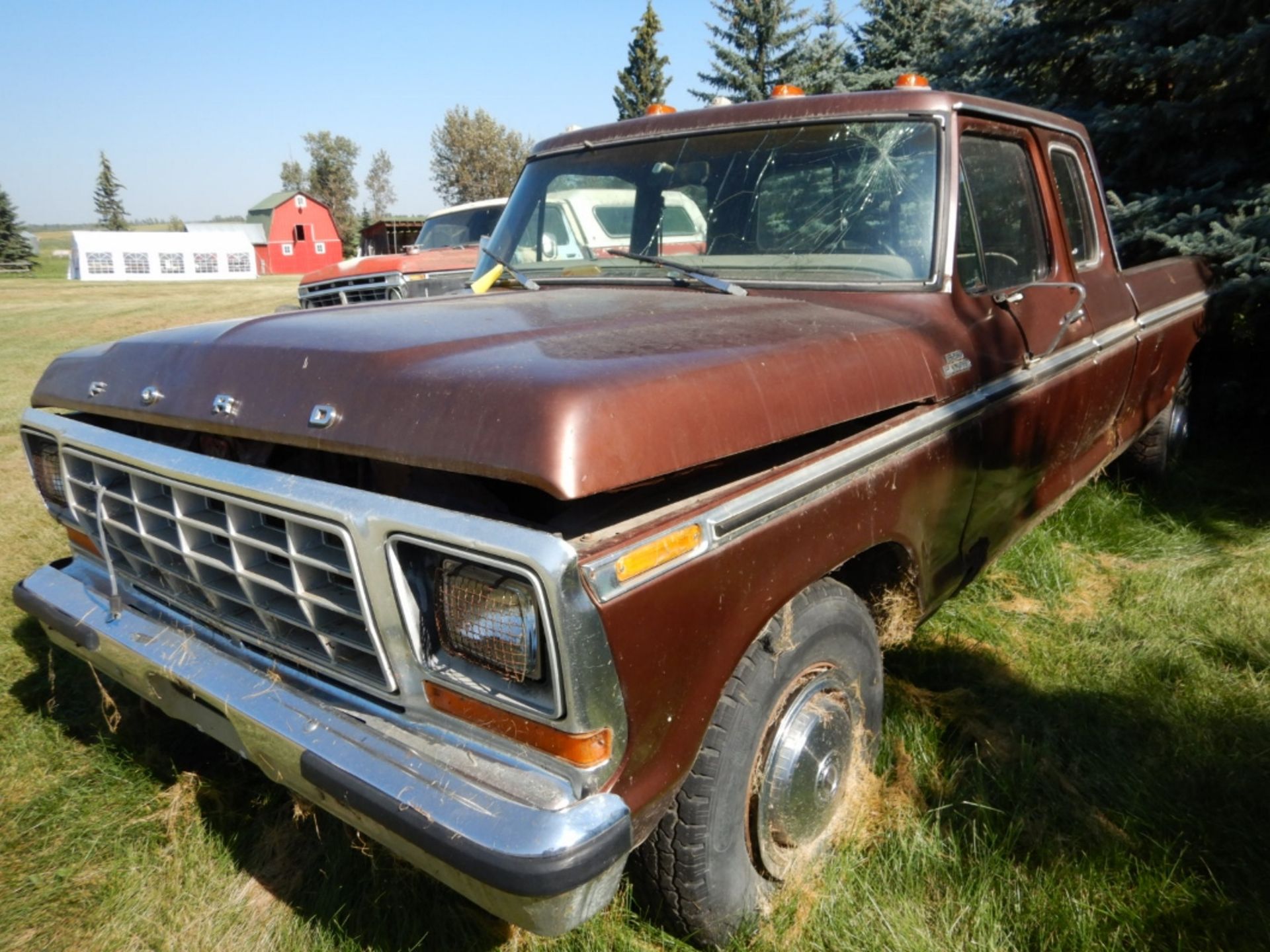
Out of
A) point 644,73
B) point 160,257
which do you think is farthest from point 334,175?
point 644,73

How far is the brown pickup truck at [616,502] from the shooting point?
1.56 metres

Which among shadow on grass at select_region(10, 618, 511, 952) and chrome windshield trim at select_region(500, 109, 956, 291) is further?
chrome windshield trim at select_region(500, 109, 956, 291)

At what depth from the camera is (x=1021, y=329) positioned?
289 cm

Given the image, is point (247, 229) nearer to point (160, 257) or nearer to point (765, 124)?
point (160, 257)

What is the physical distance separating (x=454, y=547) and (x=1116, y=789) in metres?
2.10

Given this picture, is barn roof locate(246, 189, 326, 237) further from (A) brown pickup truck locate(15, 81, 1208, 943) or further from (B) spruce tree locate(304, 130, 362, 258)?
(A) brown pickup truck locate(15, 81, 1208, 943)

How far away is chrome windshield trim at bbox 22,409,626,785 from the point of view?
1466mm

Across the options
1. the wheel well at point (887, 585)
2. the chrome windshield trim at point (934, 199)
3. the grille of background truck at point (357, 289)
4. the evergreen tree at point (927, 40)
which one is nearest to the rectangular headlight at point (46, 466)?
the chrome windshield trim at point (934, 199)

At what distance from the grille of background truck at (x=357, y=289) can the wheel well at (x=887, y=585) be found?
6.91 meters

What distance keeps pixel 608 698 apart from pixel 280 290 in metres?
31.3

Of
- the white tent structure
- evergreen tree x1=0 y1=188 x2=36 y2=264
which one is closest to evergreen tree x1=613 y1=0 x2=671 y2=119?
the white tent structure

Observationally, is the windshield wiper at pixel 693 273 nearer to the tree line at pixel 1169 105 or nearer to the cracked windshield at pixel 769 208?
the cracked windshield at pixel 769 208

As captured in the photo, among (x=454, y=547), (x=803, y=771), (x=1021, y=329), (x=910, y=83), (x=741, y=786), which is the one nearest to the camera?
(x=454, y=547)

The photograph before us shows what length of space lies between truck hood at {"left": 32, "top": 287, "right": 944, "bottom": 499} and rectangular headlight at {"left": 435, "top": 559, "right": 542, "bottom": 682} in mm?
206
